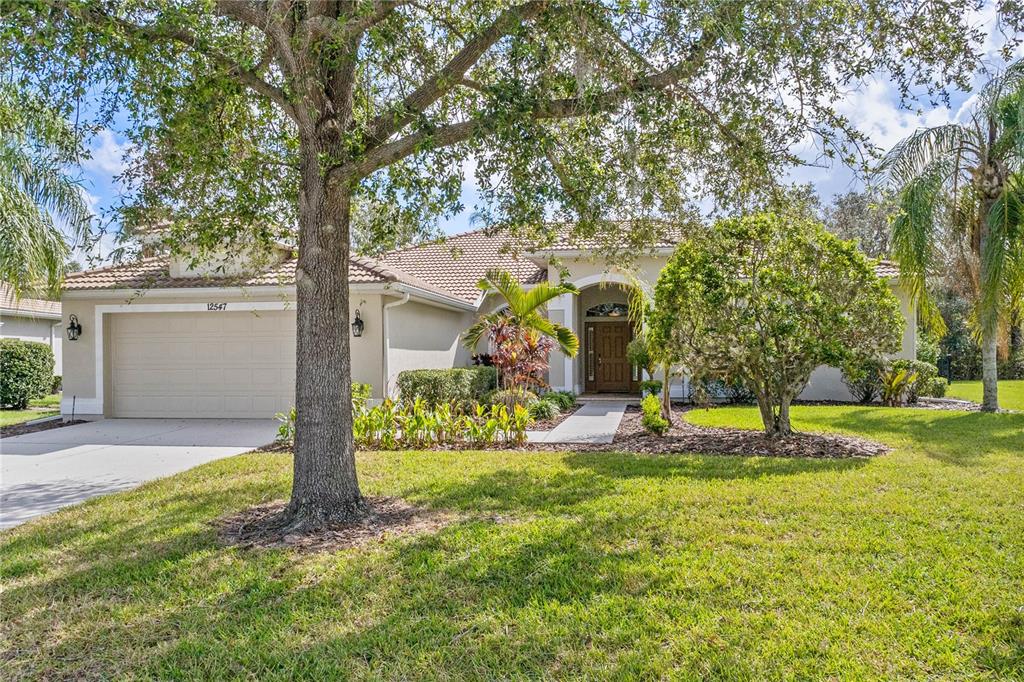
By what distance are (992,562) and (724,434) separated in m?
5.82

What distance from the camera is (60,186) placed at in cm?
1202

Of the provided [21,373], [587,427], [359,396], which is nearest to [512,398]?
[587,427]

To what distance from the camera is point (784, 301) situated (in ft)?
30.0

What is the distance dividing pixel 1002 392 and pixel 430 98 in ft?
68.0

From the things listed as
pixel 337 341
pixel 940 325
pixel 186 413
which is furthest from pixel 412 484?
pixel 940 325

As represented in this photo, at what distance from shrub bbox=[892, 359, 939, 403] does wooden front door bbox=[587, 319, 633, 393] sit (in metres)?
7.16

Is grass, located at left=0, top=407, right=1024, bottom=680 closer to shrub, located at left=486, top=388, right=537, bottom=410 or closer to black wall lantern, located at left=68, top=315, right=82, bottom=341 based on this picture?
shrub, located at left=486, top=388, right=537, bottom=410

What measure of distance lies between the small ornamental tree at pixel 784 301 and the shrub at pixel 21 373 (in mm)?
17828

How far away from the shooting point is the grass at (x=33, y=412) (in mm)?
14344

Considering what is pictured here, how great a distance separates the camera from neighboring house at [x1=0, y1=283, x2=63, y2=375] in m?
21.5

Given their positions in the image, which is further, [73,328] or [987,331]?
[73,328]

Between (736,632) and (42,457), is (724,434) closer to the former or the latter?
(736,632)

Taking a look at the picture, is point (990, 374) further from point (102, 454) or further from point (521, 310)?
point (102, 454)

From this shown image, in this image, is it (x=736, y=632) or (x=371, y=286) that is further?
(x=371, y=286)
